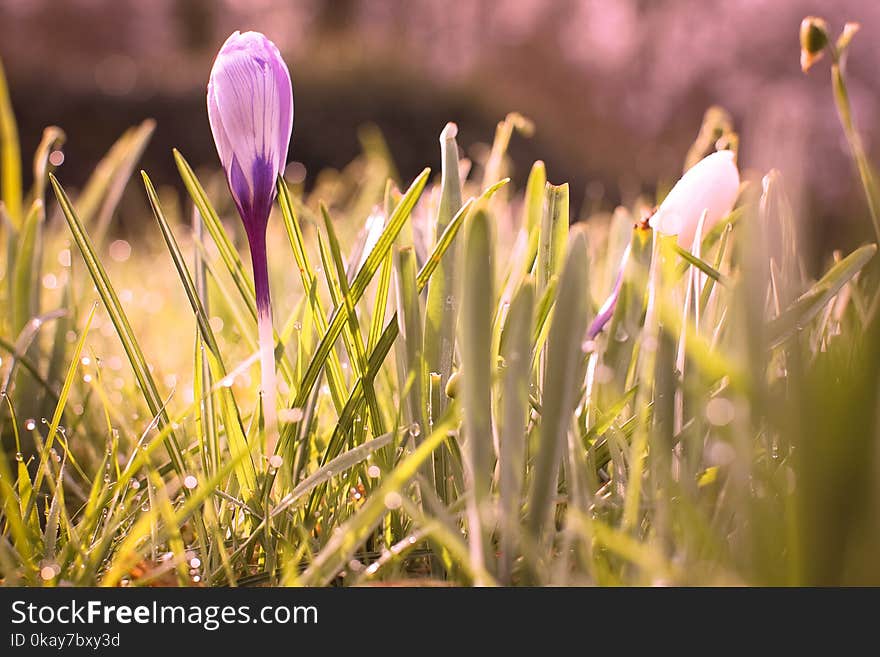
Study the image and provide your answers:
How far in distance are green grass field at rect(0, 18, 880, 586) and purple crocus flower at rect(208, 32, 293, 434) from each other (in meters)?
0.03

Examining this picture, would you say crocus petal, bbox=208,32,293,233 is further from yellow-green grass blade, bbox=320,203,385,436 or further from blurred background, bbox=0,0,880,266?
blurred background, bbox=0,0,880,266

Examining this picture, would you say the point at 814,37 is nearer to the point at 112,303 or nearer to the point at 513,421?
the point at 513,421

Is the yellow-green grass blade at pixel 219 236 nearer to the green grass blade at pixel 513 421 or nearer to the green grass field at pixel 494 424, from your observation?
the green grass field at pixel 494 424

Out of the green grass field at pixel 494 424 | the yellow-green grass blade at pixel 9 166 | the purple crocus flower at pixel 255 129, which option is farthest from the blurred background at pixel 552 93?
the purple crocus flower at pixel 255 129

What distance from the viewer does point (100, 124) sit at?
477 centimetres

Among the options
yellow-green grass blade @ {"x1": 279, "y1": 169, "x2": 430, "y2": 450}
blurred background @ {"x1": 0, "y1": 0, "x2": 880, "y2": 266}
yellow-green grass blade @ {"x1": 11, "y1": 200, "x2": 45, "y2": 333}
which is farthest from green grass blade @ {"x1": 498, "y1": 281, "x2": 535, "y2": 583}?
blurred background @ {"x1": 0, "y1": 0, "x2": 880, "y2": 266}

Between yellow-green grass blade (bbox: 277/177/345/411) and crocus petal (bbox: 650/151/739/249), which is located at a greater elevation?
crocus petal (bbox: 650/151/739/249)

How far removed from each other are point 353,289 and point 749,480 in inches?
10.0

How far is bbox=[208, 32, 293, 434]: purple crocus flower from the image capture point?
44cm

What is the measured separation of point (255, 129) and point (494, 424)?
208 millimetres

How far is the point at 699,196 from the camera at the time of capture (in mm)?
511

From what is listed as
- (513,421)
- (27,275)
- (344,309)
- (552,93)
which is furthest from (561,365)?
(552,93)

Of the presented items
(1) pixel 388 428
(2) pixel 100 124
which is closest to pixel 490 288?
(1) pixel 388 428

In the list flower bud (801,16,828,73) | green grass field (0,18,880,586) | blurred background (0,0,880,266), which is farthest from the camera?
blurred background (0,0,880,266)
